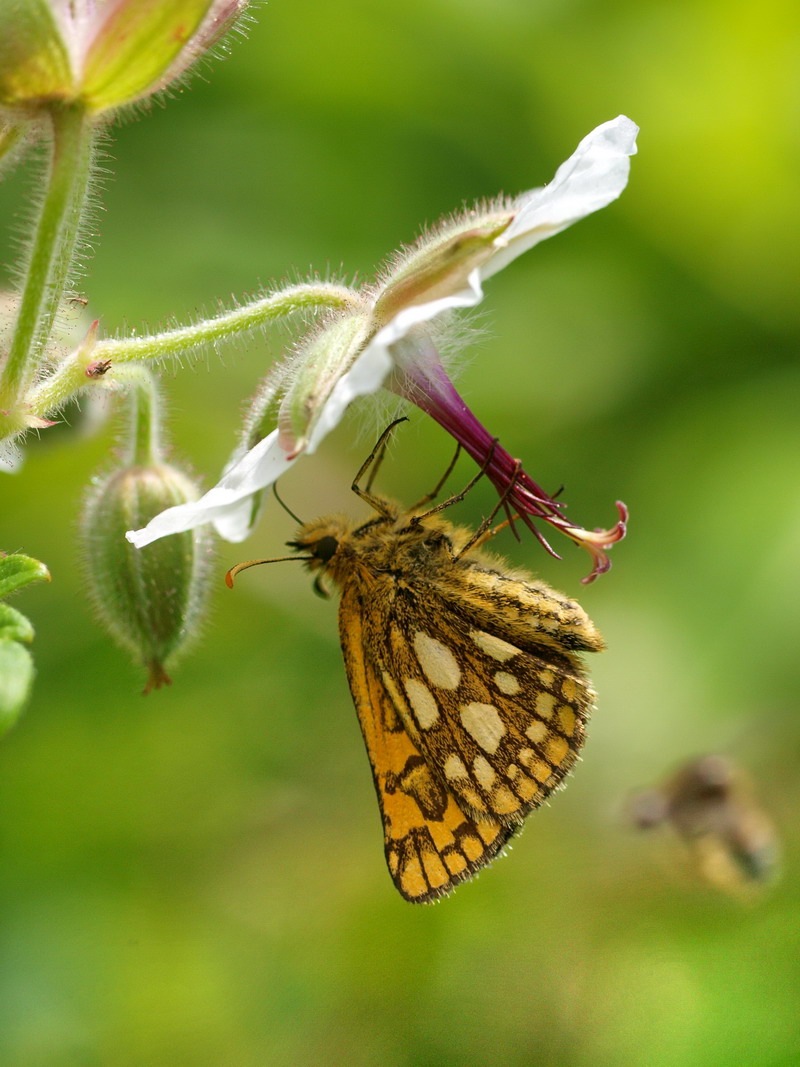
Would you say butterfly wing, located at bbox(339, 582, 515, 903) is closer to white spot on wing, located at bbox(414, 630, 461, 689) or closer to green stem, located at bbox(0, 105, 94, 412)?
white spot on wing, located at bbox(414, 630, 461, 689)

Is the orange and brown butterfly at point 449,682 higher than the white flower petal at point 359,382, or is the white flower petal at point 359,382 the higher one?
the white flower petal at point 359,382

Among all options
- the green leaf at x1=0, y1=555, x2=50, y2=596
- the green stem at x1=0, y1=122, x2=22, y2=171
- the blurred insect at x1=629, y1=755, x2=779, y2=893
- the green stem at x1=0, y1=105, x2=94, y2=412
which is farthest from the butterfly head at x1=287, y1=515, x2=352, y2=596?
the blurred insect at x1=629, y1=755, x2=779, y2=893

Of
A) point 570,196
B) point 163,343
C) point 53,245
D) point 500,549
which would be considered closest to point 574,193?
point 570,196

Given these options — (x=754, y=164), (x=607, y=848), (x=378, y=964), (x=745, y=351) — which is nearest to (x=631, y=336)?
(x=745, y=351)

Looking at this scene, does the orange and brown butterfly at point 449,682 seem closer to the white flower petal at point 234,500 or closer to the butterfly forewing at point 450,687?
the butterfly forewing at point 450,687

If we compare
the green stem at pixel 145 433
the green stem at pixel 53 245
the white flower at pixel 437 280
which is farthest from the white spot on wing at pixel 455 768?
the green stem at pixel 53 245

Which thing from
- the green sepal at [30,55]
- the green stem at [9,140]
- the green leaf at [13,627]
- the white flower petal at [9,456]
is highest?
the green sepal at [30,55]

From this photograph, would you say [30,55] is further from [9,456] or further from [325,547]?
[325,547]

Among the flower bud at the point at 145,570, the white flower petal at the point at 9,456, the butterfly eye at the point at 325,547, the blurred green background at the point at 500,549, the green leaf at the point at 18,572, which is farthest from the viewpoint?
the blurred green background at the point at 500,549
